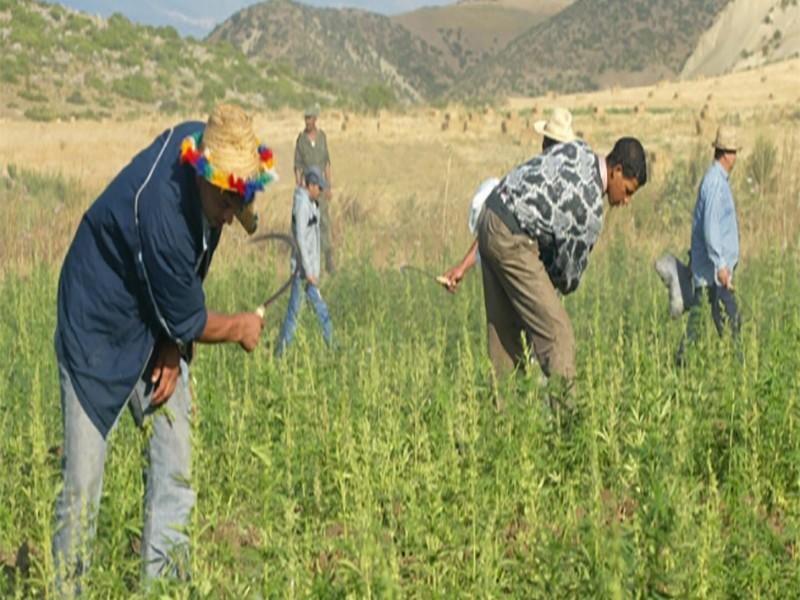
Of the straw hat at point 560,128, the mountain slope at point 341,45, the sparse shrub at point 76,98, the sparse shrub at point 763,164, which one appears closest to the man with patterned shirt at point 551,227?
the straw hat at point 560,128

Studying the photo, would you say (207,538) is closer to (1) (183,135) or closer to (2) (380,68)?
A: (1) (183,135)

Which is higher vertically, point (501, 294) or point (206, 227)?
point (206, 227)

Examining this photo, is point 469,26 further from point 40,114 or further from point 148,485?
point 148,485

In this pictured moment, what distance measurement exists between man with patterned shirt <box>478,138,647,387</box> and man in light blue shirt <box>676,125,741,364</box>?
1.95m

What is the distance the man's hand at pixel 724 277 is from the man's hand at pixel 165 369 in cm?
453

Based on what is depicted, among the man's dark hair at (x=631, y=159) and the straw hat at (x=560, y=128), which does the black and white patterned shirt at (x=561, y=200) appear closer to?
the man's dark hair at (x=631, y=159)

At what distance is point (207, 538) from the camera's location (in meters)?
5.71

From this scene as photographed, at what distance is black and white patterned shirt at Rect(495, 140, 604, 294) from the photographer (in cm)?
653

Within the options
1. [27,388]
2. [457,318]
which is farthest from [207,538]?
[457,318]

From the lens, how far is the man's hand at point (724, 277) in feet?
28.2

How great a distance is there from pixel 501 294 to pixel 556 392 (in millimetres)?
898

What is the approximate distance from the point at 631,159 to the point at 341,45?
99.9 metres

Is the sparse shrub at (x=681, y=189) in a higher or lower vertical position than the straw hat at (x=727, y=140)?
lower

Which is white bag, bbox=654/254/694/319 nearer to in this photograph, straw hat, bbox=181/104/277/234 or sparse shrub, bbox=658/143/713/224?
straw hat, bbox=181/104/277/234
